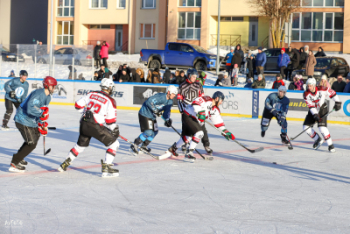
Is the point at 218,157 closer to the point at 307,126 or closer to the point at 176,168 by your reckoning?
the point at 176,168

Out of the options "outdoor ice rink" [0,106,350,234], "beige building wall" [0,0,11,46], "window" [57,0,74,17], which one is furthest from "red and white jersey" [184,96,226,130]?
"beige building wall" [0,0,11,46]

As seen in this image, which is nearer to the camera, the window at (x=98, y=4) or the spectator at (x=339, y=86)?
the spectator at (x=339, y=86)

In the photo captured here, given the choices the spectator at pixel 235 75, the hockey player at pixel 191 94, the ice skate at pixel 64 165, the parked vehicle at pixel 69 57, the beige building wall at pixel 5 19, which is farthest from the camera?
the beige building wall at pixel 5 19

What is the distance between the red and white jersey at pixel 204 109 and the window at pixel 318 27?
2345 cm

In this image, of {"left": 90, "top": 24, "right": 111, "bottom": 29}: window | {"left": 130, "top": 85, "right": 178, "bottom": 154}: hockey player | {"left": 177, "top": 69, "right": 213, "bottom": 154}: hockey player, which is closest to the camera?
{"left": 130, "top": 85, "right": 178, "bottom": 154}: hockey player

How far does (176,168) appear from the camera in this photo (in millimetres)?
7555

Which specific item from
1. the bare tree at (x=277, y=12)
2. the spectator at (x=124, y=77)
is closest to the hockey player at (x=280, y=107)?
the spectator at (x=124, y=77)

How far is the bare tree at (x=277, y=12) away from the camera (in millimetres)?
27562

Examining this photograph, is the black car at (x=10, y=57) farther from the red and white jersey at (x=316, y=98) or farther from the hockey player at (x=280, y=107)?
the red and white jersey at (x=316, y=98)

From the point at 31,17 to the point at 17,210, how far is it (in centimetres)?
4154

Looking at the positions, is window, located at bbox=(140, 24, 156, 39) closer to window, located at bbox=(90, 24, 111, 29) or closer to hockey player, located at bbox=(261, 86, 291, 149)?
window, located at bbox=(90, 24, 111, 29)

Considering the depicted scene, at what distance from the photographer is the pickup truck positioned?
2439cm

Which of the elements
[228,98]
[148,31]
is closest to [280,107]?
[228,98]

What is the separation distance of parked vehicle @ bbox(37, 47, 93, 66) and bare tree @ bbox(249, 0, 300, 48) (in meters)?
10.9
